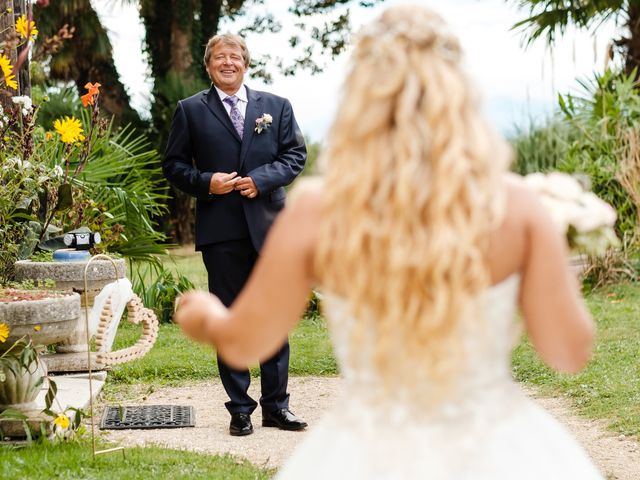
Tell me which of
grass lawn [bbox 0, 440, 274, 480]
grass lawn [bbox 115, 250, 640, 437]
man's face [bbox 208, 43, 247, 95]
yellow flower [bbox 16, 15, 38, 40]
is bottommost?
grass lawn [bbox 115, 250, 640, 437]

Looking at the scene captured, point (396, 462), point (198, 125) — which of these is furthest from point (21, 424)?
point (396, 462)

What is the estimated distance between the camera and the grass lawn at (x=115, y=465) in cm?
433

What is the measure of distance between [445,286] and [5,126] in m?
4.67

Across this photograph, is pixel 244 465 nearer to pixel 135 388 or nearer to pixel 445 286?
pixel 135 388

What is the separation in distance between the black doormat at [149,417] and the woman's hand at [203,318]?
3.52m

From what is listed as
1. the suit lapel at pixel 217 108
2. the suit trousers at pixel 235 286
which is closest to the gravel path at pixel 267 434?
the suit trousers at pixel 235 286

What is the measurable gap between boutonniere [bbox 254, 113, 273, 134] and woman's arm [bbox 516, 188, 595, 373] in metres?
3.58

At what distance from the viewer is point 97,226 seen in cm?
844

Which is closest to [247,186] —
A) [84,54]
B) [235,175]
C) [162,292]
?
[235,175]

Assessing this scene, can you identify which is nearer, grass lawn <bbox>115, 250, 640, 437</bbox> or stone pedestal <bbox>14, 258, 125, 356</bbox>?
stone pedestal <bbox>14, 258, 125, 356</bbox>

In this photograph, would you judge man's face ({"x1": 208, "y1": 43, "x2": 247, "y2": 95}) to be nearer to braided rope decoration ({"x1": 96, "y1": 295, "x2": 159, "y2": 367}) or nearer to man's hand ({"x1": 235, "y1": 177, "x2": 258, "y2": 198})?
man's hand ({"x1": 235, "y1": 177, "x2": 258, "y2": 198})

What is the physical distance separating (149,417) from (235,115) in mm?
1904

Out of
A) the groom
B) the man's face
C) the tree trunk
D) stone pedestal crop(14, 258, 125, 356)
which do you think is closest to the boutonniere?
the groom

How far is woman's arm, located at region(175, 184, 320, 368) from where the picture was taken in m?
1.90
